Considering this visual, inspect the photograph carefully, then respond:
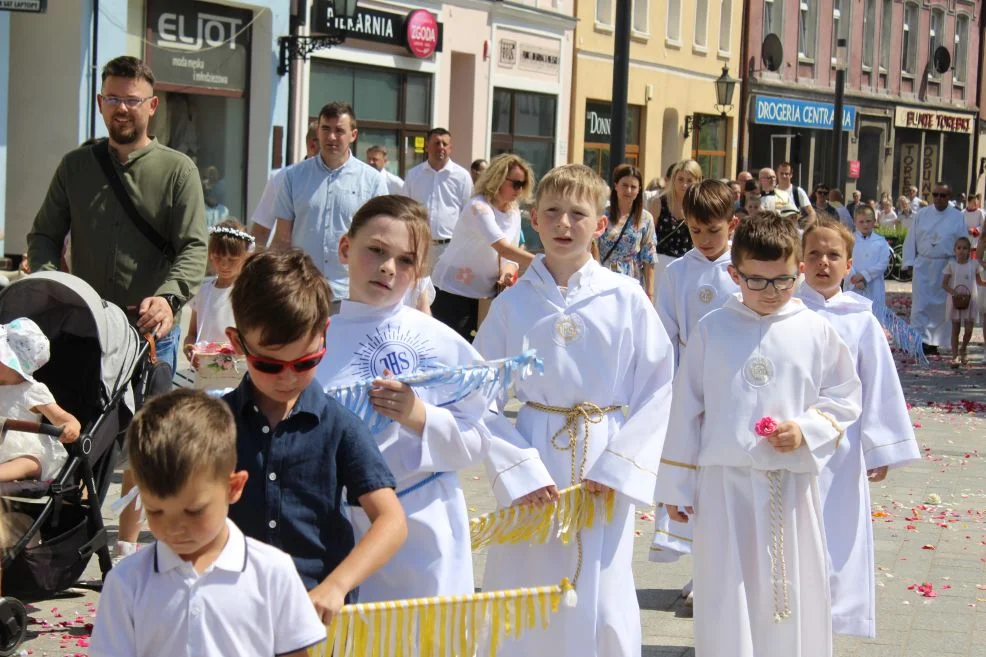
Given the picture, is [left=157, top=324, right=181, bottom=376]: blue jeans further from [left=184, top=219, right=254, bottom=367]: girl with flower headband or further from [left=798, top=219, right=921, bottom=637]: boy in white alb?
[left=798, top=219, right=921, bottom=637]: boy in white alb

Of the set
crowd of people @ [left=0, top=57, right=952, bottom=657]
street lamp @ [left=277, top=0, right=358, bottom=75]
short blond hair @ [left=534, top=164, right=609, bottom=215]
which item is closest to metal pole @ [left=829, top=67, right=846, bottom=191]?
street lamp @ [left=277, top=0, right=358, bottom=75]

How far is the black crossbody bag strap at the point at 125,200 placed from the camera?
6609 millimetres

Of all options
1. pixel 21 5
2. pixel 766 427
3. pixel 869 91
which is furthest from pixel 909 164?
pixel 766 427

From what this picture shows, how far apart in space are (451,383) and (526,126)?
26818mm

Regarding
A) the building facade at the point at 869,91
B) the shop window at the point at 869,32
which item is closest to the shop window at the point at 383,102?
the building facade at the point at 869,91

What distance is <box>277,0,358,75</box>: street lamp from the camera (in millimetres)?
21672

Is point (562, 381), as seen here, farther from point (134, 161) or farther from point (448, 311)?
point (448, 311)

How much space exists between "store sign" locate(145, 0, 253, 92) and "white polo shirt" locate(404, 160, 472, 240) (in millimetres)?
6142

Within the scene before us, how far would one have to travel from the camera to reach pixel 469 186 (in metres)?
14.8

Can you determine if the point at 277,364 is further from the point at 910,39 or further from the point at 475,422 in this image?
the point at 910,39

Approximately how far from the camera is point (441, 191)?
14.5m

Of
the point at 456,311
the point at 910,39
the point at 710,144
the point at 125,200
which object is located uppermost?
the point at 910,39

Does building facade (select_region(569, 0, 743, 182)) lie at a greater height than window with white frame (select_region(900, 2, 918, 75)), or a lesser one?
lesser

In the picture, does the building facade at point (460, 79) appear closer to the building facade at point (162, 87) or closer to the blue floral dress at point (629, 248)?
the building facade at point (162, 87)
